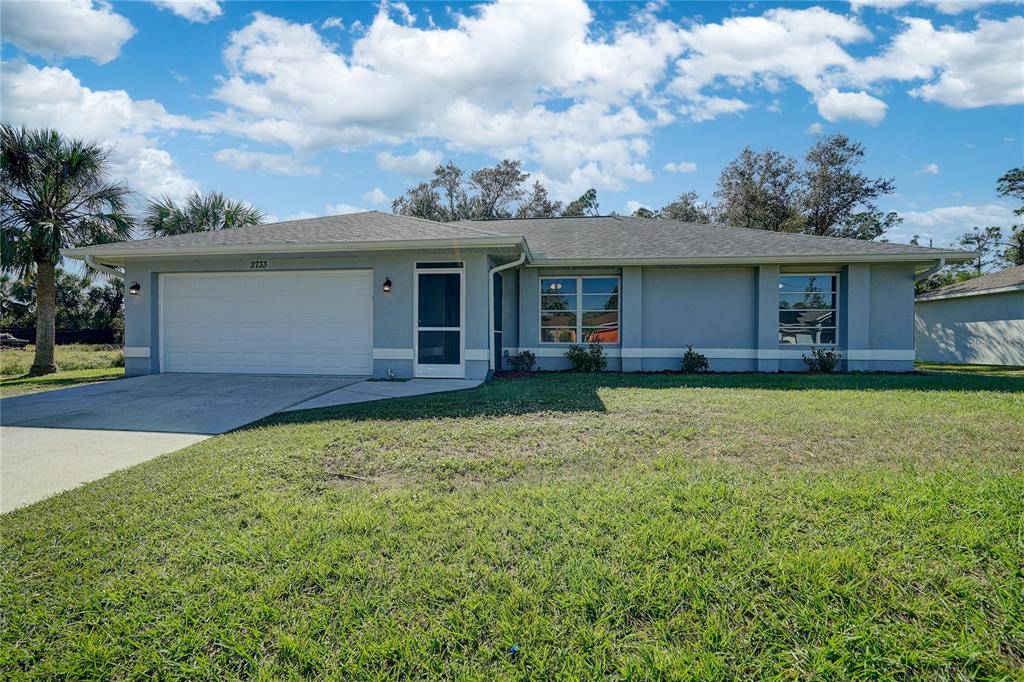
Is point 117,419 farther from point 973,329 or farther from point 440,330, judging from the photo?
point 973,329

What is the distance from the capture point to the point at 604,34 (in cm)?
979

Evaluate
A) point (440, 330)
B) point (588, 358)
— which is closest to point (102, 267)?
point (440, 330)

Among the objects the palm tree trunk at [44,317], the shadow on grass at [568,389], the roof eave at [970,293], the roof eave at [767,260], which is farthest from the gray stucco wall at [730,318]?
the palm tree trunk at [44,317]

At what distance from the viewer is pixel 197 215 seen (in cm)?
1811

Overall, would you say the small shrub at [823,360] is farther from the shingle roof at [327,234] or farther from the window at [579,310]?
the shingle roof at [327,234]

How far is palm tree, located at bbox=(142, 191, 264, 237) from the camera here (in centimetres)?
1745

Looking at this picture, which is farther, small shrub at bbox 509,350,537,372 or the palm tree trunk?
the palm tree trunk

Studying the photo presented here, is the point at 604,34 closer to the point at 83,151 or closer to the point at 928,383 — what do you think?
the point at 928,383

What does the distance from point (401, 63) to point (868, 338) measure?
490 inches

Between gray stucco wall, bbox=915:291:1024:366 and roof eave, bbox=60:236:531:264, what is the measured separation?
1668 centimetres

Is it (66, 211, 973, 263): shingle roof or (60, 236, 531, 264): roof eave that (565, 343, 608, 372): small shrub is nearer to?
(66, 211, 973, 263): shingle roof

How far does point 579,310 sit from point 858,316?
6541mm

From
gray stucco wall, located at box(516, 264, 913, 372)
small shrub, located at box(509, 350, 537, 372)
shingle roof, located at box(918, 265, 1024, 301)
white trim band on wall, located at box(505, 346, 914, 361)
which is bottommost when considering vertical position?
small shrub, located at box(509, 350, 537, 372)

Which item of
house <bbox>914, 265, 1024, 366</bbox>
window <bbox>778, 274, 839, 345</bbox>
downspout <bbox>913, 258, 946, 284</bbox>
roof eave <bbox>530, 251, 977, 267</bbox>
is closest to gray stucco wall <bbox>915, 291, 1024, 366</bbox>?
house <bbox>914, 265, 1024, 366</bbox>
